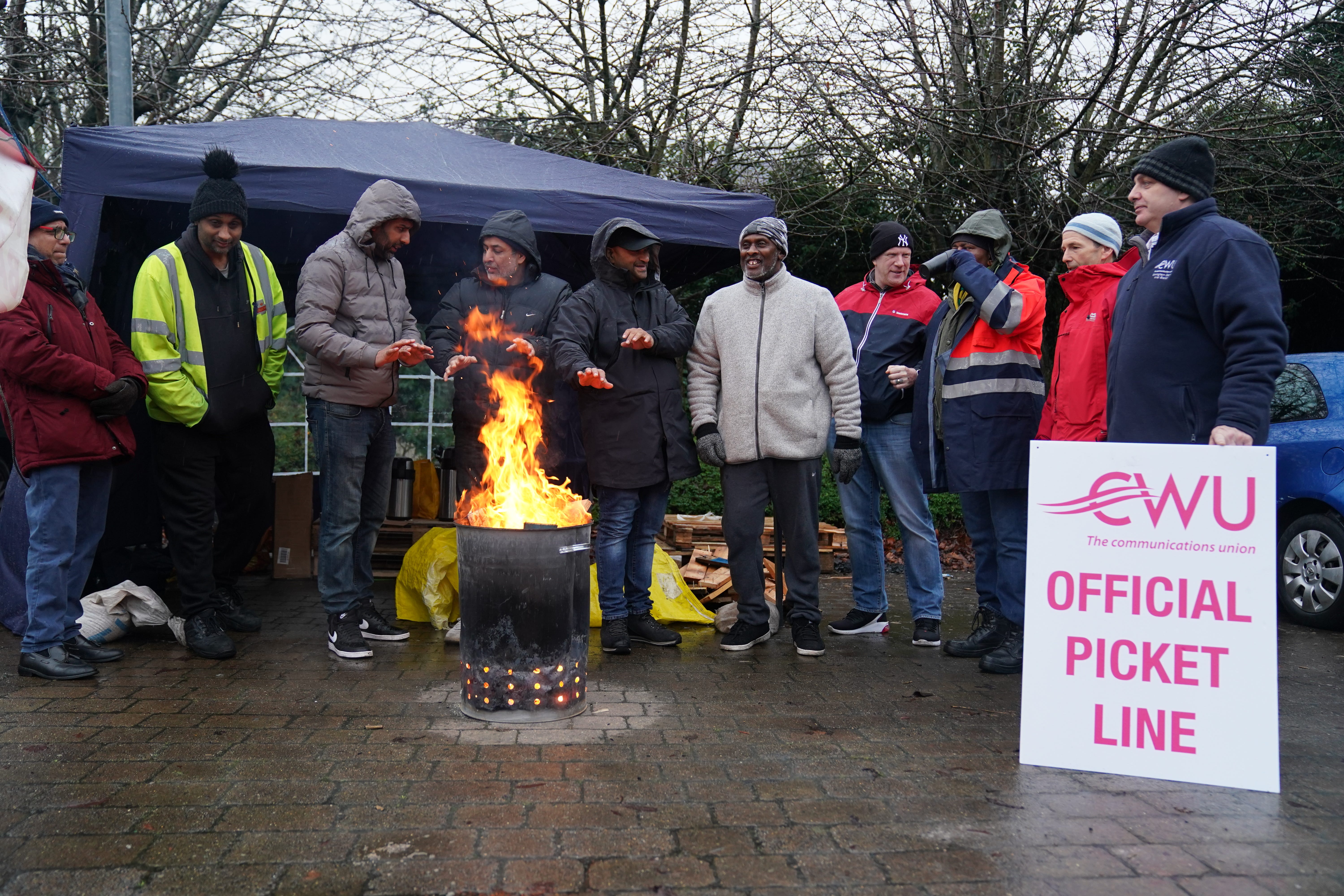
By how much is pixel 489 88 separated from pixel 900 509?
328 inches

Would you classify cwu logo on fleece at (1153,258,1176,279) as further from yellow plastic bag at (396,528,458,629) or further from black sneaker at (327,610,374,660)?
black sneaker at (327,610,374,660)

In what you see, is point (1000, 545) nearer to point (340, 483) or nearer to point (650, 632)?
point (650, 632)

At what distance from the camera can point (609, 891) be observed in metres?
2.44

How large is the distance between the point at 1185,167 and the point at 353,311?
3.86 metres

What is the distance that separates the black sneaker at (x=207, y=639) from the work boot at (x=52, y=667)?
1.59ft

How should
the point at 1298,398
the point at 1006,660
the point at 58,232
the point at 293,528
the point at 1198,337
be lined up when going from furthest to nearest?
1. the point at 293,528
2. the point at 1298,398
3. the point at 1006,660
4. the point at 58,232
5. the point at 1198,337

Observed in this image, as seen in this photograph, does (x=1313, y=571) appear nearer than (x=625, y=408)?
No

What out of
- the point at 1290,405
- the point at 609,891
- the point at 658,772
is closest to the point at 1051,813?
the point at 658,772

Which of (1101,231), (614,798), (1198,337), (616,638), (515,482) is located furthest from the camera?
(616,638)

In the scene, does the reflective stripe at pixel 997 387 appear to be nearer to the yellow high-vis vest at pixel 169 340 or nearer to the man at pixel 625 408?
the man at pixel 625 408

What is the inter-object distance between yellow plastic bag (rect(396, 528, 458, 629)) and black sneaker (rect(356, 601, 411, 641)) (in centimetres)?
31

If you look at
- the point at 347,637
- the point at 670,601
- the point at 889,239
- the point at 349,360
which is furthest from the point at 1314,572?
the point at 349,360

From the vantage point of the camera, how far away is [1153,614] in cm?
341

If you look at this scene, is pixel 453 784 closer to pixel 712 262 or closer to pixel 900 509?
pixel 900 509
